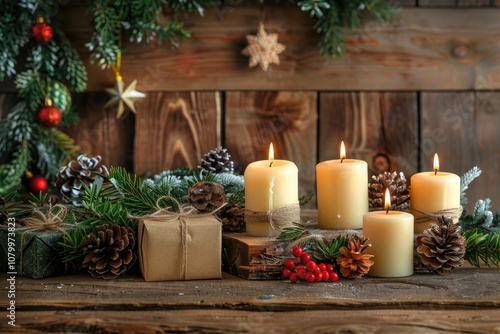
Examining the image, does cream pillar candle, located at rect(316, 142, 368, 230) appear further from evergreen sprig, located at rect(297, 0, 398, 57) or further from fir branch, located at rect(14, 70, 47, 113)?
fir branch, located at rect(14, 70, 47, 113)

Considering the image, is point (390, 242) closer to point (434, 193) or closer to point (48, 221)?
point (434, 193)

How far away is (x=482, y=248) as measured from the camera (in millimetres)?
1170

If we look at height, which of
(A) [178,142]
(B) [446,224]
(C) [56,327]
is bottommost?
(C) [56,327]

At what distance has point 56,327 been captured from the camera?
3.01 ft

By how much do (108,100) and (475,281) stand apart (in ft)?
4.25

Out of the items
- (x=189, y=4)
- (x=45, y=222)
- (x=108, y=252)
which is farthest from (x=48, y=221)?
(x=189, y=4)

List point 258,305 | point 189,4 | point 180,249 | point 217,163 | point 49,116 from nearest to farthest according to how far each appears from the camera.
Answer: point 258,305, point 180,249, point 217,163, point 49,116, point 189,4

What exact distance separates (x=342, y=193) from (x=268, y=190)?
0.13 m

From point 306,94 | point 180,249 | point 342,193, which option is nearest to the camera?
point 180,249

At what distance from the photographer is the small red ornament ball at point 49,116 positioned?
1.91 m

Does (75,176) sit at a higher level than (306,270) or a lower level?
higher

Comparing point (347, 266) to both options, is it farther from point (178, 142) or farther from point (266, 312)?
point (178, 142)

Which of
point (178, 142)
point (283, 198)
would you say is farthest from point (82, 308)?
point (178, 142)

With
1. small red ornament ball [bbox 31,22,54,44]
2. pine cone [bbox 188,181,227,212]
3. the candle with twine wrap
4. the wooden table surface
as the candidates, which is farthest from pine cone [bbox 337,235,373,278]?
small red ornament ball [bbox 31,22,54,44]
